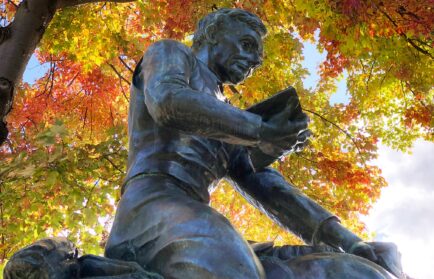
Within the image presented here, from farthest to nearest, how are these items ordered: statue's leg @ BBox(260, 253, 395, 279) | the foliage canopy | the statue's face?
the foliage canopy → the statue's face → statue's leg @ BBox(260, 253, 395, 279)

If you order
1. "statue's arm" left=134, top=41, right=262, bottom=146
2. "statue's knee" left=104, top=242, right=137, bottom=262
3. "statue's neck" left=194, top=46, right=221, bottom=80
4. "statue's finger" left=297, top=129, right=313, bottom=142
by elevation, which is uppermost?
"statue's neck" left=194, top=46, right=221, bottom=80

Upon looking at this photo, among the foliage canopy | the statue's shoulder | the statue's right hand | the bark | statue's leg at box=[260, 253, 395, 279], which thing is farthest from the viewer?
the foliage canopy

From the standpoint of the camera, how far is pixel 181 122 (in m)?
2.01

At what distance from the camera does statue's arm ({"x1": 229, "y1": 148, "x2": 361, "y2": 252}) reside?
233 cm

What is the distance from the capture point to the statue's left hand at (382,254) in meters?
2.12

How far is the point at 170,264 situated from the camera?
1777mm

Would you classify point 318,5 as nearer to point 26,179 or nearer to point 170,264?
point 26,179

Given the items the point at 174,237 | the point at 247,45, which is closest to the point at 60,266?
the point at 174,237

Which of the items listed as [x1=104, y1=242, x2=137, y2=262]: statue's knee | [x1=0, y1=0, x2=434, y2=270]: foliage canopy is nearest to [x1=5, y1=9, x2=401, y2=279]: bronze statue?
[x1=104, y1=242, x2=137, y2=262]: statue's knee

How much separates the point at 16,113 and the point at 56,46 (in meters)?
1.79

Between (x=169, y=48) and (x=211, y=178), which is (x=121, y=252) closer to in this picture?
(x=211, y=178)

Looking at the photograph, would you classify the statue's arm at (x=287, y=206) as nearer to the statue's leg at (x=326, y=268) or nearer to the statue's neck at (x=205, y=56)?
the statue's leg at (x=326, y=268)

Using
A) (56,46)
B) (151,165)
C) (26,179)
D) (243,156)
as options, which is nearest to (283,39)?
(56,46)

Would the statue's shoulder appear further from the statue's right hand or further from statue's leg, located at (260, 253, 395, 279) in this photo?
statue's leg, located at (260, 253, 395, 279)
